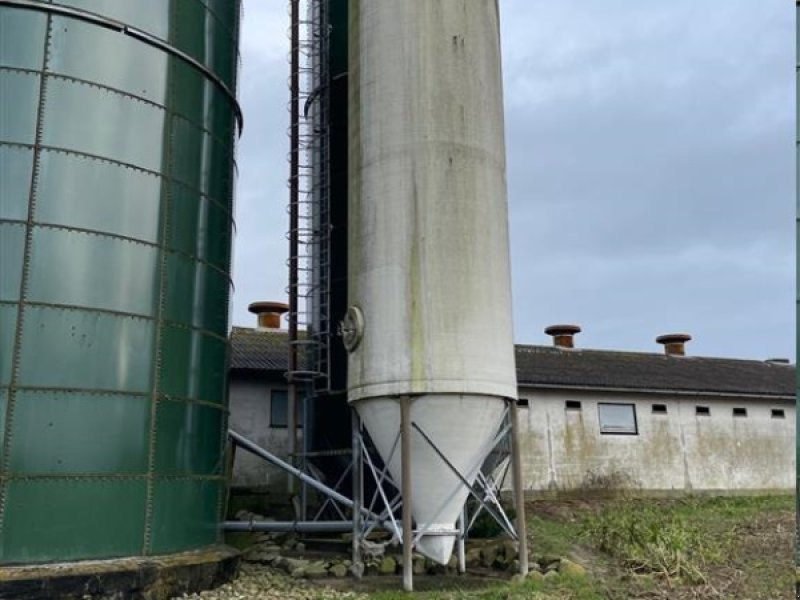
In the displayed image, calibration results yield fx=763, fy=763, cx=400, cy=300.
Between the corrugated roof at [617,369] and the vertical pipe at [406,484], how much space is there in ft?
24.4

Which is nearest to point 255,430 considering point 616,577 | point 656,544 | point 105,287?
point 105,287

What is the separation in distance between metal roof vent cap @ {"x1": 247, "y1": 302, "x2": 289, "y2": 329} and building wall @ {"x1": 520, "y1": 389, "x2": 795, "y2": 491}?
7.61 m

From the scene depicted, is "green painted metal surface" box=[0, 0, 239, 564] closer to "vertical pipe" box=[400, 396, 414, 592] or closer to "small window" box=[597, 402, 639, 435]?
"vertical pipe" box=[400, 396, 414, 592]

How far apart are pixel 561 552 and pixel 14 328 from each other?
988cm

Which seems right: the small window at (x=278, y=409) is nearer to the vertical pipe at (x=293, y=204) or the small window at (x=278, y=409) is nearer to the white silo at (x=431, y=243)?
the vertical pipe at (x=293, y=204)

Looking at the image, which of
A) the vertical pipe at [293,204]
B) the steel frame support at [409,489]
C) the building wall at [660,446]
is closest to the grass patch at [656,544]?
the steel frame support at [409,489]

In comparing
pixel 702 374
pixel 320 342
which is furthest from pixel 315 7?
pixel 702 374

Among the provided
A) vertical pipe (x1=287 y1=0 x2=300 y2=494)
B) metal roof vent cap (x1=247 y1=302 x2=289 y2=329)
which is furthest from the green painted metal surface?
metal roof vent cap (x1=247 y1=302 x2=289 y2=329)

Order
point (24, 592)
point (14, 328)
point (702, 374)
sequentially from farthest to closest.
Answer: point (702, 374), point (14, 328), point (24, 592)

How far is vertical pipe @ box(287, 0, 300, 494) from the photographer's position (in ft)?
52.0

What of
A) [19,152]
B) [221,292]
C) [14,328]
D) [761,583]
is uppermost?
[19,152]

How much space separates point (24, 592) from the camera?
8773mm

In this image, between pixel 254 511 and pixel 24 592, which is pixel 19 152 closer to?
pixel 24 592

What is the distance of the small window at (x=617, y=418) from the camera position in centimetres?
2175
